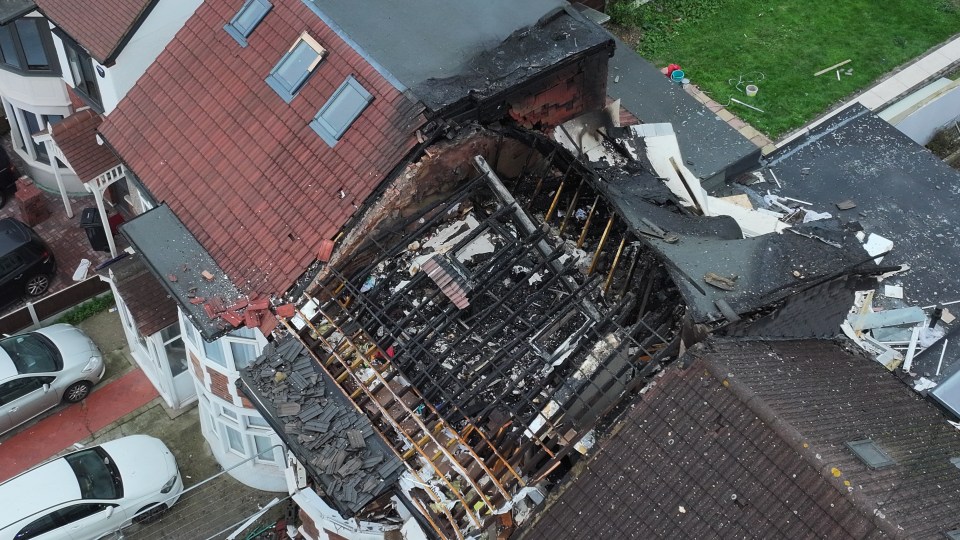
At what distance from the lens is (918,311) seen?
15656mm

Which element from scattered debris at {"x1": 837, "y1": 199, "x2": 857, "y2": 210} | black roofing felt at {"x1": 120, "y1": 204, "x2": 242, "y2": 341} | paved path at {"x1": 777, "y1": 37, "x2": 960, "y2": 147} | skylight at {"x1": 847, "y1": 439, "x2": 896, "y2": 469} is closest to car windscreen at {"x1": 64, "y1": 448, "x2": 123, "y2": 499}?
black roofing felt at {"x1": 120, "y1": 204, "x2": 242, "y2": 341}

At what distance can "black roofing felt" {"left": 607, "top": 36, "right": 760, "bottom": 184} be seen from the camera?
1820cm

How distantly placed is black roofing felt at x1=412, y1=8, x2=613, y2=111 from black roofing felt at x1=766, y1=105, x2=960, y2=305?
5399 mm

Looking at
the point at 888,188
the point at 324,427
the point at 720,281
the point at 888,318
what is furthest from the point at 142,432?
the point at 888,188

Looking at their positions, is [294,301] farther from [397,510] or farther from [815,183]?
[815,183]

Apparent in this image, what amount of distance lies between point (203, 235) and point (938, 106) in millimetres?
19372

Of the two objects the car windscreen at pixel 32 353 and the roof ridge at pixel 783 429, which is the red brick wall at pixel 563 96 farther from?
the car windscreen at pixel 32 353

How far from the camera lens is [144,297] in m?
18.1

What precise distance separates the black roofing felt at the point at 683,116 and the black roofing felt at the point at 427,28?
4.21m

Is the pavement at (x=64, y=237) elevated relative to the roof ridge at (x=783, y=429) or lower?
elevated

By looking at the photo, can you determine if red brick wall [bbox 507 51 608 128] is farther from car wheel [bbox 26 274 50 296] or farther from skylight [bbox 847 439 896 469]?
car wheel [bbox 26 274 50 296]

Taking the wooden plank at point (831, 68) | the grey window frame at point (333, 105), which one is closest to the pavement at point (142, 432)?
the grey window frame at point (333, 105)

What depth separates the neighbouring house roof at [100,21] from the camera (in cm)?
1722

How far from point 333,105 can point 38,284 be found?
1153 centimetres
